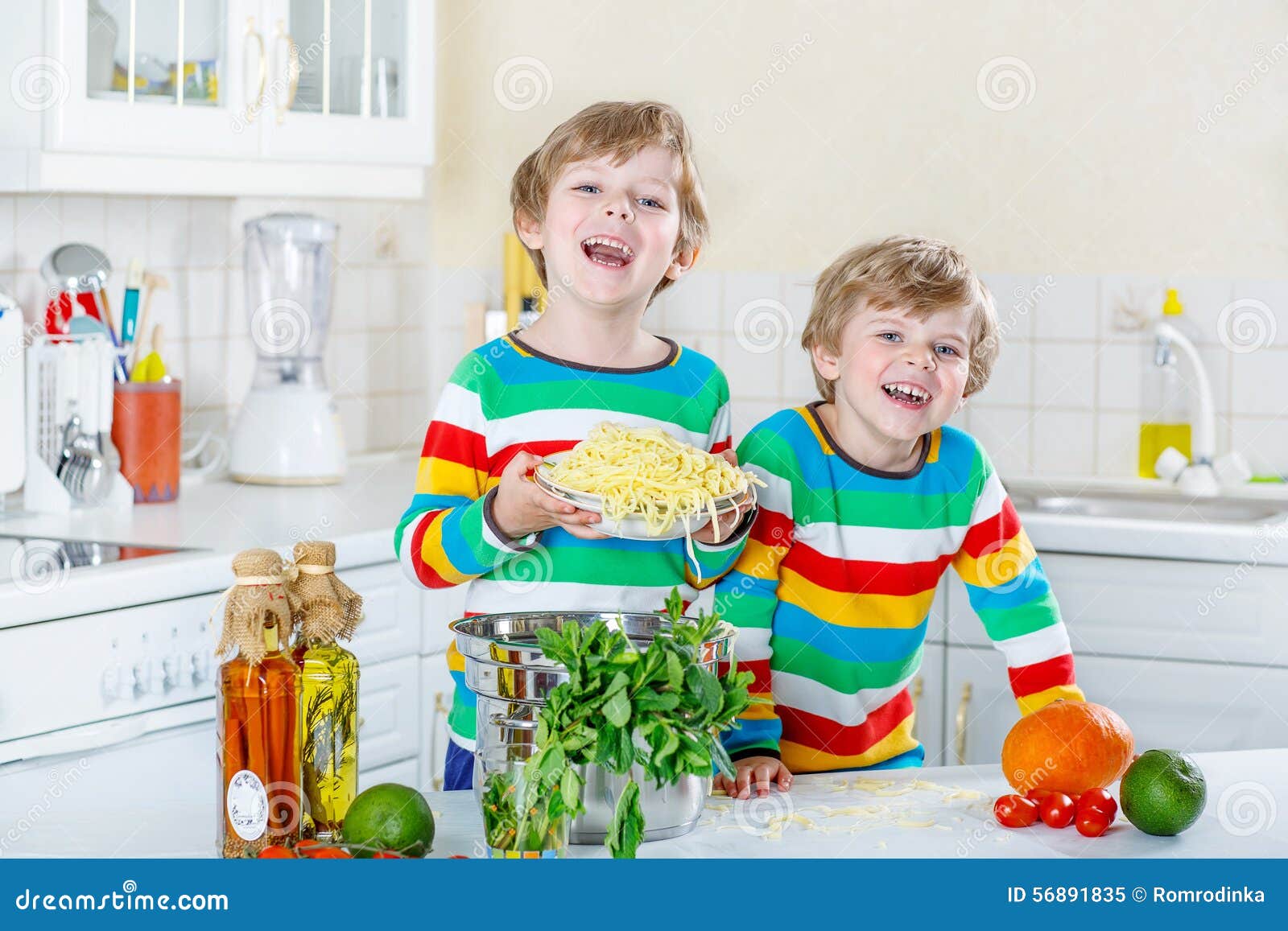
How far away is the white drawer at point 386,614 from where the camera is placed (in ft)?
7.82

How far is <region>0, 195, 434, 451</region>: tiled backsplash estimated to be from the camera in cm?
259

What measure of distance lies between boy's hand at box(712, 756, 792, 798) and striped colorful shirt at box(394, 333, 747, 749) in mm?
204

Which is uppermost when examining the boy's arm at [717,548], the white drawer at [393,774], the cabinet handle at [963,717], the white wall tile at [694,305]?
the white wall tile at [694,305]

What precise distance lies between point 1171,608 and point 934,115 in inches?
40.8

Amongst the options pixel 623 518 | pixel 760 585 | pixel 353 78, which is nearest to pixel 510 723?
pixel 623 518

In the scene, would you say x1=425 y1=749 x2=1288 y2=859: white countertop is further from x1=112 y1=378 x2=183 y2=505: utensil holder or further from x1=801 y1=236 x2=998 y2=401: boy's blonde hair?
x1=112 y1=378 x2=183 y2=505: utensil holder

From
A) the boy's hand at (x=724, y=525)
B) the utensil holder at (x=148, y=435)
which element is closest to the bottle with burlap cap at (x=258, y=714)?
the boy's hand at (x=724, y=525)

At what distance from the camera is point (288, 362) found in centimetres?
287

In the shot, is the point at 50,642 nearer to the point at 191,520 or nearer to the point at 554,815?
the point at 191,520

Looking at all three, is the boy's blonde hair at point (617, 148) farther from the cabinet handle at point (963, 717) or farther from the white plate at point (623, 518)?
the cabinet handle at point (963, 717)

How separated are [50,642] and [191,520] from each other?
54cm

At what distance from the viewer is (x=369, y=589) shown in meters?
2.39

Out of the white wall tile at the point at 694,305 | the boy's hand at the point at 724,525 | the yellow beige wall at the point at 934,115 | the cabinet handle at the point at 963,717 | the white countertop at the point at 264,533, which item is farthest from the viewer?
the white wall tile at the point at 694,305

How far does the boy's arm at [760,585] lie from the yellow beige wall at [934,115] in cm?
147
